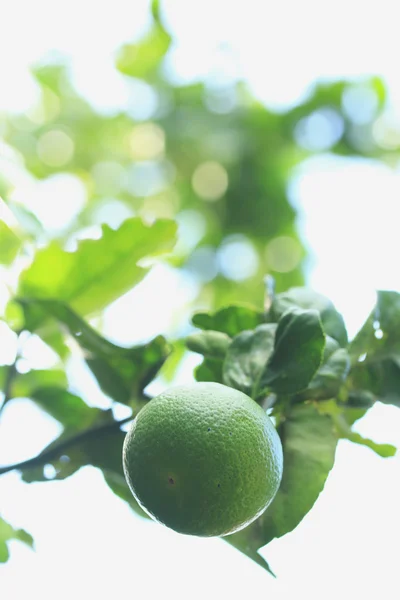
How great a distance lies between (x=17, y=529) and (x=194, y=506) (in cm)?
35

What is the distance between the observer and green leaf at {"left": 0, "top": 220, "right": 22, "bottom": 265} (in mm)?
892

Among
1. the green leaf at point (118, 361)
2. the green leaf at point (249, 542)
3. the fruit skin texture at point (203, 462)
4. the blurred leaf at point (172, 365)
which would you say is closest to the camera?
the fruit skin texture at point (203, 462)

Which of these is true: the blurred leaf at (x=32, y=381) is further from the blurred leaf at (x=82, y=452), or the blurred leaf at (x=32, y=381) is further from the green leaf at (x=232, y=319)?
the green leaf at (x=232, y=319)

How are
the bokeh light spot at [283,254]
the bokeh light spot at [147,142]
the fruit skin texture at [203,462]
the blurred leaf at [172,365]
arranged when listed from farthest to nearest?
the bokeh light spot at [147,142], the bokeh light spot at [283,254], the blurred leaf at [172,365], the fruit skin texture at [203,462]

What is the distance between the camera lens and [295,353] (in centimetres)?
64

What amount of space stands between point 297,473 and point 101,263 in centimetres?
36

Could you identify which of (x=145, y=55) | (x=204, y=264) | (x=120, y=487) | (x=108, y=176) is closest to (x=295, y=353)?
(x=120, y=487)

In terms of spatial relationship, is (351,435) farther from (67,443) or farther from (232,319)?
(67,443)

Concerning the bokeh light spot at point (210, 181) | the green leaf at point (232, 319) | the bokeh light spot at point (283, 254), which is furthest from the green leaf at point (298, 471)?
the bokeh light spot at point (210, 181)

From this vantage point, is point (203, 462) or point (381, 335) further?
point (381, 335)

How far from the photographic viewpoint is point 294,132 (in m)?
2.78

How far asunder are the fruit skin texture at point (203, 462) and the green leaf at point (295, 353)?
63 mm

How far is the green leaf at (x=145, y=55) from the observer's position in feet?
8.94

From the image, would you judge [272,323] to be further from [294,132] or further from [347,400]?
[294,132]
